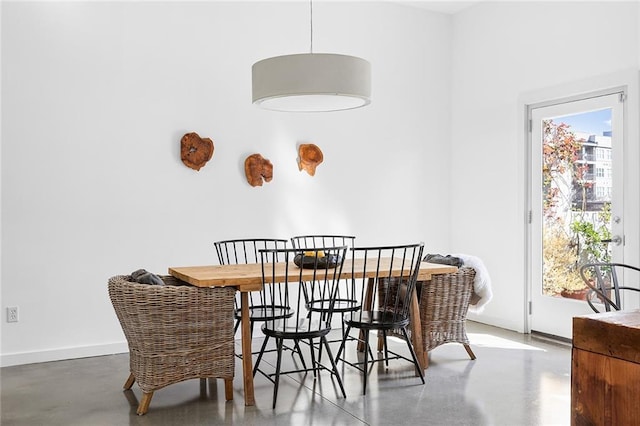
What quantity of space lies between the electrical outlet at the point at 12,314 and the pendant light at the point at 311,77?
2.35 m

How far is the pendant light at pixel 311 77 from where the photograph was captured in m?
3.14

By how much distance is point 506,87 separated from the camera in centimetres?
543

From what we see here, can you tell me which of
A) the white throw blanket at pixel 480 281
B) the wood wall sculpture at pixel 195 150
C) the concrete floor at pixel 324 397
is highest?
the wood wall sculpture at pixel 195 150

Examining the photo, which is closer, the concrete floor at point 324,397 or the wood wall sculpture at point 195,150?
the concrete floor at point 324,397

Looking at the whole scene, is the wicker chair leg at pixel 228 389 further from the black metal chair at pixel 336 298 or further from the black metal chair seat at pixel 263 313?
the black metal chair at pixel 336 298

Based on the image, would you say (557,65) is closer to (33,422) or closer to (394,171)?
(394,171)

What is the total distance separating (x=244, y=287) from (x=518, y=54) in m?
3.47

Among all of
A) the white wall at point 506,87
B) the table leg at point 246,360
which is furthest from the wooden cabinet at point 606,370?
the white wall at point 506,87

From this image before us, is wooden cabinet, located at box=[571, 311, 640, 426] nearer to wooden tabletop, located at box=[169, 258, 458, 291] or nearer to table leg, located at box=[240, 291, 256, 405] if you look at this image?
wooden tabletop, located at box=[169, 258, 458, 291]

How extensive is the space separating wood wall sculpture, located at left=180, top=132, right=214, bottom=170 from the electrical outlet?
1614 millimetres

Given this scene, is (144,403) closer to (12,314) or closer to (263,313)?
(263,313)

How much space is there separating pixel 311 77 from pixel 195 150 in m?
1.91

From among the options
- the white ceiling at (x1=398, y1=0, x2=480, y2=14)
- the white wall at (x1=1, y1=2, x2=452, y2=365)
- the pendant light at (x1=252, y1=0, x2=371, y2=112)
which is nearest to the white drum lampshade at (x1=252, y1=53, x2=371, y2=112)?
the pendant light at (x1=252, y1=0, x2=371, y2=112)

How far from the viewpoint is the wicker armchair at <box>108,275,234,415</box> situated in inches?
121
